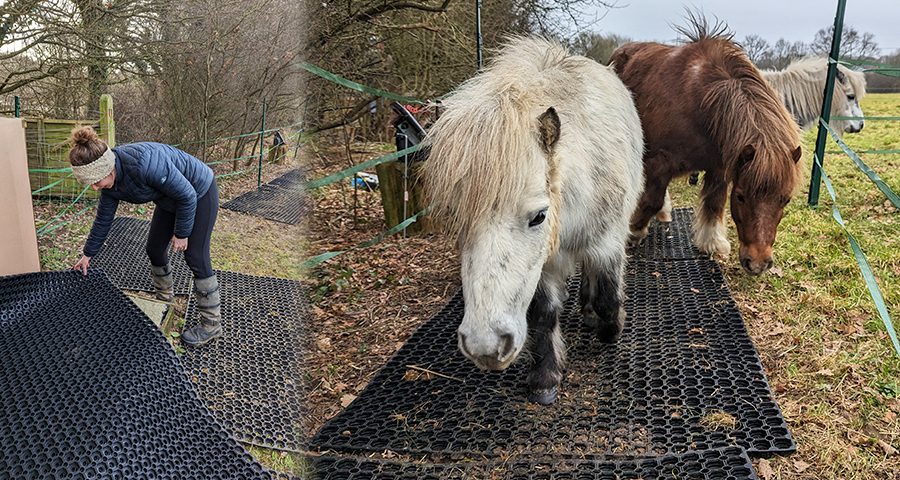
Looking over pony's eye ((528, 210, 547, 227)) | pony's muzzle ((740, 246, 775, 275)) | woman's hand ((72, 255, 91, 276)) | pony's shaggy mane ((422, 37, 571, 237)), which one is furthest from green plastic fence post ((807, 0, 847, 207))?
woman's hand ((72, 255, 91, 276))

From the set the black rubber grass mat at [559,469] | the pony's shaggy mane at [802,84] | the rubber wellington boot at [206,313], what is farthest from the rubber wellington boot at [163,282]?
the pony's shaggy mane at [802,84]

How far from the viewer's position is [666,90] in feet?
11.5

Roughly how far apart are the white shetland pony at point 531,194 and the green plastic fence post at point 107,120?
1.53m

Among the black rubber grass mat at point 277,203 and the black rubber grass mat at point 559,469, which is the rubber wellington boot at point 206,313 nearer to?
the black rubber grass mat at point 277,203

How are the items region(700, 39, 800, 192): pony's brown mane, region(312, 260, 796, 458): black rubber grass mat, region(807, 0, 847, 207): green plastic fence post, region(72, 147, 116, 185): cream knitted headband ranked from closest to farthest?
region(312, 260, 796, 458): black rubber grass mat, region(72, 147, 116, 185): cream knitted headband, region(700, 39, 800, 192): pony's brown mane, region(807, 0, 847, 207): green plastic fence post

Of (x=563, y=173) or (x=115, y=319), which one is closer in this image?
(x=563, y=173)

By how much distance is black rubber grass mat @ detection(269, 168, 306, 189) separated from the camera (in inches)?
95.9

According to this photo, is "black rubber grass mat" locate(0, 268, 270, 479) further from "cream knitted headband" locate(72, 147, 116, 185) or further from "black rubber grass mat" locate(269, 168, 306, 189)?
"black rubber grass mat" locate(269, 168, 306, 189)

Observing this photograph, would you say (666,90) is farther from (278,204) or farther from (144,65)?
(144,65)

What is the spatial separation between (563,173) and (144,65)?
192cm

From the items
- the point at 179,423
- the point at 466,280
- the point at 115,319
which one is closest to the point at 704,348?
the point at 466,280

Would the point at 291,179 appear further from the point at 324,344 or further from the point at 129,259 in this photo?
the point at 129,259

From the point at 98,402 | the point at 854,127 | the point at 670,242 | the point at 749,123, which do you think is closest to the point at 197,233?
the point at 98,402

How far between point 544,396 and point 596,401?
185mm
